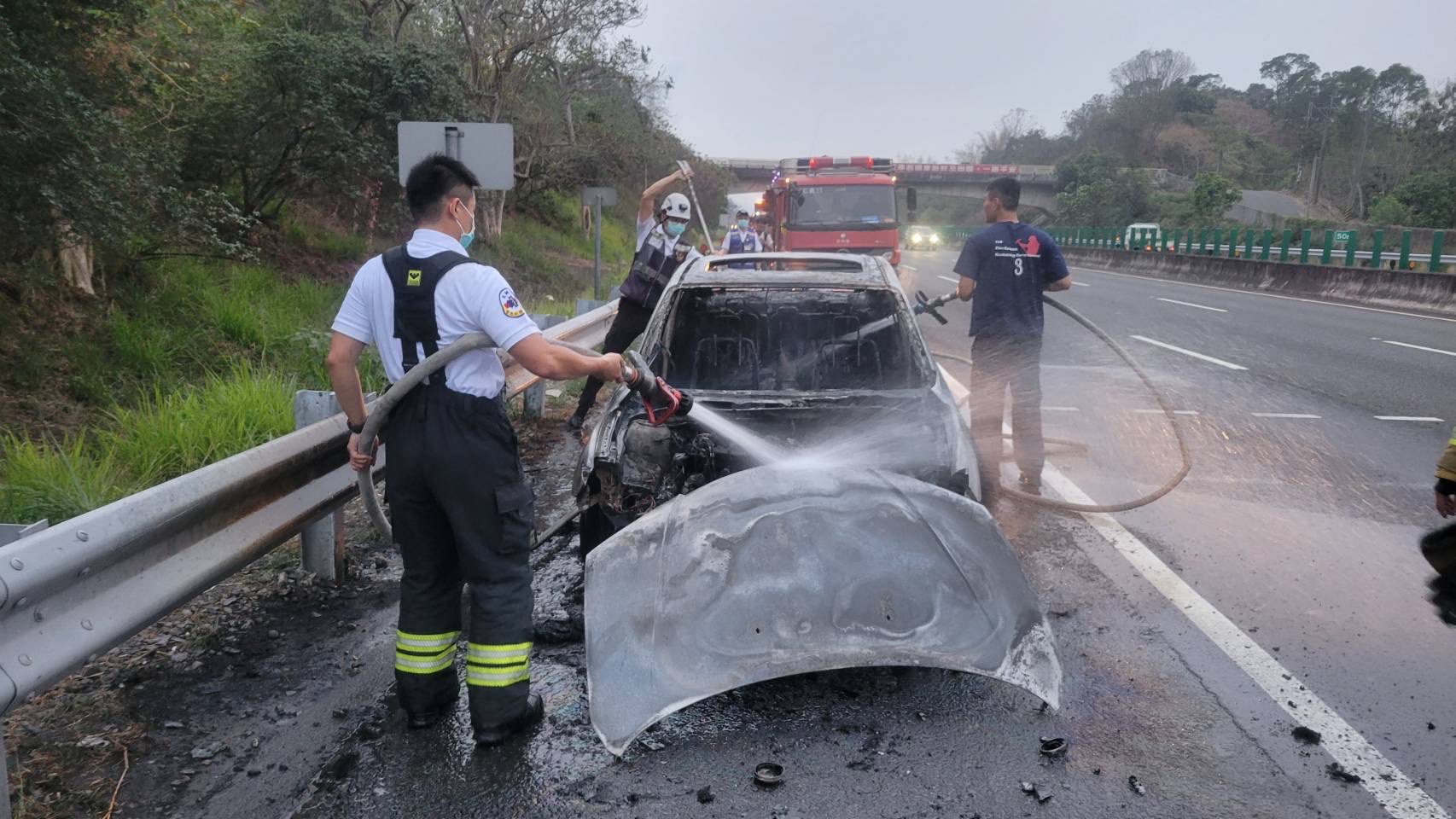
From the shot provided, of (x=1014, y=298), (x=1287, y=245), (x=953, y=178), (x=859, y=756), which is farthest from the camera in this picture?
(x=953, y=178)

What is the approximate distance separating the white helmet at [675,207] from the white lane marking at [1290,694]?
3.94 metres

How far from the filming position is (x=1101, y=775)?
10.1ft

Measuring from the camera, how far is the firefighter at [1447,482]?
3105 mm

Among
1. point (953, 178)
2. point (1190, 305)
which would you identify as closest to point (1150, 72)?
point (953, 178)

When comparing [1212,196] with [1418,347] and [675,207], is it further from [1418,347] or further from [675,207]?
[675,207]

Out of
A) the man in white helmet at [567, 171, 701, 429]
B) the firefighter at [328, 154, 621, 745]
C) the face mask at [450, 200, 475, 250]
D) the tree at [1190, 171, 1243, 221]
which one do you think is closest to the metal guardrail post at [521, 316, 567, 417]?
the man in white helmet at [567, 171, 701, 429]

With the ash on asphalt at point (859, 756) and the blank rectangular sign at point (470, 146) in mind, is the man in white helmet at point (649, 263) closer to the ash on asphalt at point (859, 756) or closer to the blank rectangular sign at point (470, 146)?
the blank rectangular sign at point (470, 146)

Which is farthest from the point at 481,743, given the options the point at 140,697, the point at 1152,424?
the point at 1152,424

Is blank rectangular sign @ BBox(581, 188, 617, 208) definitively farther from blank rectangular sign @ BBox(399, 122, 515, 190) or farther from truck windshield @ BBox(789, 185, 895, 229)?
blank rectangular sign @ BBox(399, 122, 515, 190)

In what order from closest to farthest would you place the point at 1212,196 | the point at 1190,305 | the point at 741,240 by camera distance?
the point at 741,240 → the point at 1190,305 → the point at 1212,196

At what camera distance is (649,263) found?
7.86m

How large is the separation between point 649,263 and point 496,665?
494cm

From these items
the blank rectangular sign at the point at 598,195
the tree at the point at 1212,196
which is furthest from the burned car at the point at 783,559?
the tree at the point at 1212,196

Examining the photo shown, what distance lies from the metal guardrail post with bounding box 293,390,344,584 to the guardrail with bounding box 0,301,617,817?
23cm
